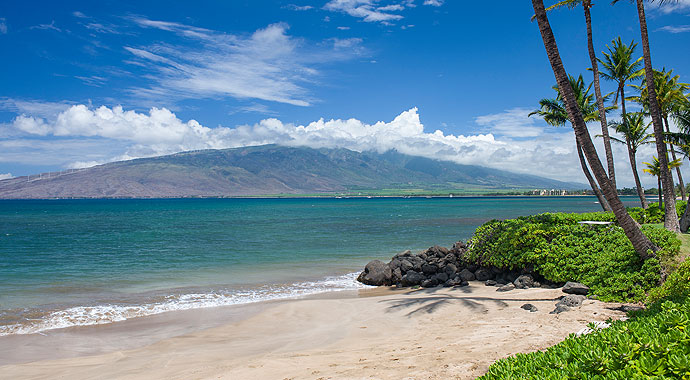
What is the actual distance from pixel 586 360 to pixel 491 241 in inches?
533

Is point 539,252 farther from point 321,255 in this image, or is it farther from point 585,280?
point 321,255

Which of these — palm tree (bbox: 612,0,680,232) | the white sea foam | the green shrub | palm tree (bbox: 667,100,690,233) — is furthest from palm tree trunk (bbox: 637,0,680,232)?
the white sea foam

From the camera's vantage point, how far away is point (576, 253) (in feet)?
47.5

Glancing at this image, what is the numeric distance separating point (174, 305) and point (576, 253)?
46.7 feet

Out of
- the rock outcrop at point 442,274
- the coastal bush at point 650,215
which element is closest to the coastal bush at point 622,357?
the rock outcrop at point 442,274

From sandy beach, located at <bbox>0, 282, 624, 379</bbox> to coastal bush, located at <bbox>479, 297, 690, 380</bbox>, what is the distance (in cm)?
189

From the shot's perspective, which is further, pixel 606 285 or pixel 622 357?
pixel 606 285

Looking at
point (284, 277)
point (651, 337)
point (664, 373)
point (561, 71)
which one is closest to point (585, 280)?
point (561, 71)

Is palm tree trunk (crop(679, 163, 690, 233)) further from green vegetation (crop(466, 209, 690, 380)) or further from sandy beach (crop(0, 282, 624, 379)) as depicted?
sandy beach (crop(0, 282, 624, 379))

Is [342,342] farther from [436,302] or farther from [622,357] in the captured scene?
[622,357]

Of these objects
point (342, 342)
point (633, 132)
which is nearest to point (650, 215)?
point (633, 132)

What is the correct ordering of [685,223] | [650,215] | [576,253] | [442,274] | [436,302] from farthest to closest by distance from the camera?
[650,215] < [685,223] < [442,274] < [576,253] < [436,302]

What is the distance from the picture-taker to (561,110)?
97.3ft

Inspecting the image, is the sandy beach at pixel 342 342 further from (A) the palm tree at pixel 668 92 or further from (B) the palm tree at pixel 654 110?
(A) the palm tree at pixel 668 92
